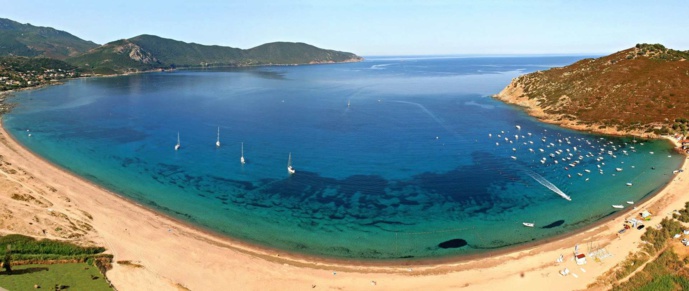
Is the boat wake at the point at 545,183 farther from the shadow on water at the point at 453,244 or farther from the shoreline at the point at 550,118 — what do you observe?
the shoreline at the point at 550,118

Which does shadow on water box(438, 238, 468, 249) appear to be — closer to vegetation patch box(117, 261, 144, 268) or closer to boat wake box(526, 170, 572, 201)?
boat wake box(526, 170, 572, 201)

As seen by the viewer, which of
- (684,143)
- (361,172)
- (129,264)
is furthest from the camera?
(684,143)

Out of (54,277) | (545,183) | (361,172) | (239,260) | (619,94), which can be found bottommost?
(239,260)

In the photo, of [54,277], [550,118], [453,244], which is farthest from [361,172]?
[550,118]

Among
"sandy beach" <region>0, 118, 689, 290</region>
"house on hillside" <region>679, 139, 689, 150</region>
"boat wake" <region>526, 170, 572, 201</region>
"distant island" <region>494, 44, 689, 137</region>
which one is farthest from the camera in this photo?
"distant island" <region>494, 44, 689, 137</region>

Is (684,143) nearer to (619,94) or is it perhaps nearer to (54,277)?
(619,94)

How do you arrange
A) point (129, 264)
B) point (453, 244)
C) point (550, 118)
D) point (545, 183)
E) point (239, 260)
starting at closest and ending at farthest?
point (129, 264)
point (239, 260)
point (453, 244)
point (545, 183)
point (550, 118)

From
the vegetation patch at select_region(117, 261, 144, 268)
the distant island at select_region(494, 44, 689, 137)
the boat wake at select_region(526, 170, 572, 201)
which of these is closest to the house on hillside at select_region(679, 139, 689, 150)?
the distant island at select_region(494, 44, 689, 137)

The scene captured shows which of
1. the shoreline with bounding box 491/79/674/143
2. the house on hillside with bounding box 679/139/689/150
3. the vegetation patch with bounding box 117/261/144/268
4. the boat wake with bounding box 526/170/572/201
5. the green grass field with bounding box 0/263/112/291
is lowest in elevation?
the vegetation patch with bounding box 117/261/144/268
